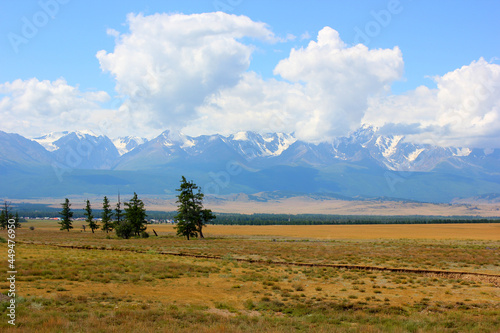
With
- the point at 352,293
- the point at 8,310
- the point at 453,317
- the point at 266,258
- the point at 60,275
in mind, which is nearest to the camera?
the point at 8,310

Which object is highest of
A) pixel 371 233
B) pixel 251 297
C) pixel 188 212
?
pixel 188 212

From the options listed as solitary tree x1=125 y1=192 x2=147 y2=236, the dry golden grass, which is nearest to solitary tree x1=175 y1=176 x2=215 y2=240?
solitary tree x1=125 y1=192 x2=147 y2=236

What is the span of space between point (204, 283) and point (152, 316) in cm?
964

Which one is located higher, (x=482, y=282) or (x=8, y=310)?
(x=8, y=310)

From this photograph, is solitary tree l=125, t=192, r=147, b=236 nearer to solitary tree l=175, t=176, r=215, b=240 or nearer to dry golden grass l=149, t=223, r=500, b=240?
solitary tree l=175, t=176, r=215, b=240

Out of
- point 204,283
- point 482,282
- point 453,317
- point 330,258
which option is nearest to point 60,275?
point 204,283

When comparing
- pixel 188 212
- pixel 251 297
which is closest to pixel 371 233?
pixel 188 212

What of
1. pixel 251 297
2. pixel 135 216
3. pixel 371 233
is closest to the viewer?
pixel 251 297

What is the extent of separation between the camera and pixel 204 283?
2505 cm

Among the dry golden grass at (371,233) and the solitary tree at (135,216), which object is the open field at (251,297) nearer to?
the solitary tree at (135,216)

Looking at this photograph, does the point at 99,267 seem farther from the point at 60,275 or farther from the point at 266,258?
the point at 266,258

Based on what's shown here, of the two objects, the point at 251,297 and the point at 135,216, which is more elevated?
the point at 135,216

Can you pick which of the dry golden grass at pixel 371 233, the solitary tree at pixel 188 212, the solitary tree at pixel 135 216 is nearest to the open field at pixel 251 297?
the solitary tree at pixel 188 212

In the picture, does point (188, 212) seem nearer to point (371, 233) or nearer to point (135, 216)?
point (135, 216)
